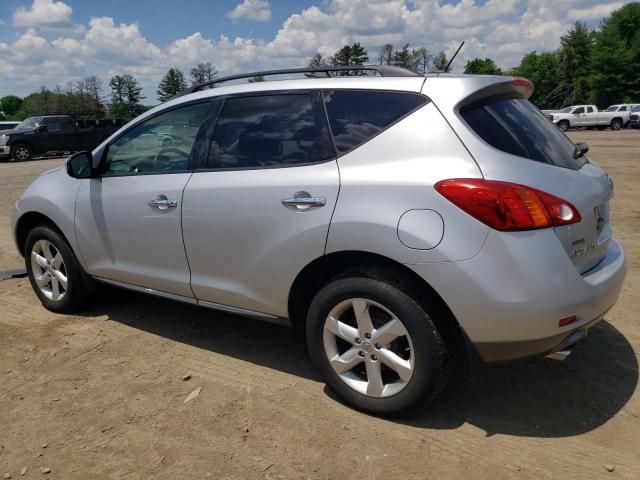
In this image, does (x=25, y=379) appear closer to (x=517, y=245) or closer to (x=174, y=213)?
(x=174, y=213)

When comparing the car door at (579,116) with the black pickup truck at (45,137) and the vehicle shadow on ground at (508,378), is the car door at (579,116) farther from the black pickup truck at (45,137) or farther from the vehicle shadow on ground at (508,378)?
the vehicle shadow on ground at (508,378)

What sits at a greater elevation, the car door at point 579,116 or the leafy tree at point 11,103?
the leafy tree at point 11,103

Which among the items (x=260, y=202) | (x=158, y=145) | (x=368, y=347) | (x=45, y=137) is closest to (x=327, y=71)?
(x=260, y=202)

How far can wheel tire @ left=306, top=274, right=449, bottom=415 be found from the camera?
107 inches

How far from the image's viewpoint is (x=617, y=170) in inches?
516

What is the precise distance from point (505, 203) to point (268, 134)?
4.80 ft

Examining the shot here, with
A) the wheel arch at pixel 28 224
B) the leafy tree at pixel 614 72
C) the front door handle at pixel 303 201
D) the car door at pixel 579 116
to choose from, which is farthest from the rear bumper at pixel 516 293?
the leafy tree at pixel 614 72

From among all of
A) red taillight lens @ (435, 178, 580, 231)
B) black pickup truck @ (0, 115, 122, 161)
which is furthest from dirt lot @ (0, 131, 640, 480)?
black pickup truck @ (0, 115, 122, 161)

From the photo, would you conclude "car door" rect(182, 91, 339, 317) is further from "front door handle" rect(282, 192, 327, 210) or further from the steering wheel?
the steering wheel

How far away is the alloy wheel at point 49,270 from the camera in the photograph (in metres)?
4.52

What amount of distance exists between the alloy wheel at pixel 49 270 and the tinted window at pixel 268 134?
185cm

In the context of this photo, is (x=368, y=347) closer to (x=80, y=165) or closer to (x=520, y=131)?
(x=520, y=131)

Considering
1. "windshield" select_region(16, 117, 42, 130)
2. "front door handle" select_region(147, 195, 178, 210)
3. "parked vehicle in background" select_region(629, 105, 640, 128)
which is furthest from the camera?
"parked vehicle in background" select_region(629, 105, 640, 128)

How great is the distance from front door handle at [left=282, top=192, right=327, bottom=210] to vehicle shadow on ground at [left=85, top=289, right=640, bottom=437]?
3.68 feet
